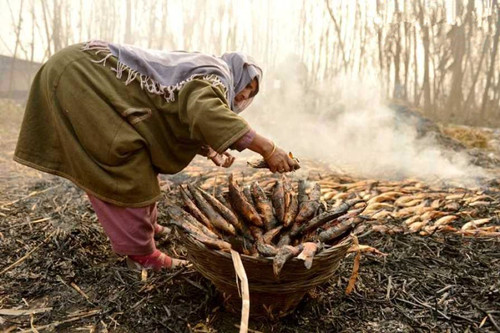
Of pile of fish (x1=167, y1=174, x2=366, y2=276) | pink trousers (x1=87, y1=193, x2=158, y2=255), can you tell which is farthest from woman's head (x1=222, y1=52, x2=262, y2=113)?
pink trousers (x1=87, y1=193, x2=158, y2=255)

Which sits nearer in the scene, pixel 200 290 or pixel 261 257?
pixel 261 257

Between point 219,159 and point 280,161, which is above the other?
point 280,161

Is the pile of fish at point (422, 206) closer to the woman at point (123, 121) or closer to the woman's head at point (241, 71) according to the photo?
the woman's head at point (241, 71)

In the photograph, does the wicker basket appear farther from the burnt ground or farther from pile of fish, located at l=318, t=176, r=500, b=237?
pile of fish, located at l=318, t=176, r=500, b=237

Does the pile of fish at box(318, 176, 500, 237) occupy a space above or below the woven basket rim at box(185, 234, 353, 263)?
below

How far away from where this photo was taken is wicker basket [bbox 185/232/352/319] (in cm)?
151

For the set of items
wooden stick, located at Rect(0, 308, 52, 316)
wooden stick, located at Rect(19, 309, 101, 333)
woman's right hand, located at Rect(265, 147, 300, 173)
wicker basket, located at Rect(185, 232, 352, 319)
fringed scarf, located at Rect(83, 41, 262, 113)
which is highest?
fringed scarf, located at Rect(83, 41, 262, 113)

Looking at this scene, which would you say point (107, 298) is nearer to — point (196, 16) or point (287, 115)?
point (287, 115)

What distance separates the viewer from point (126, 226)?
2211 millimetres

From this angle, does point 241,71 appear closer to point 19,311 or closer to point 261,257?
point 261,257

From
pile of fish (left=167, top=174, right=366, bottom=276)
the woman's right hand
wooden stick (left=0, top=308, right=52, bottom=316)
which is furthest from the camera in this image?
wooden stick (left=0, top=308, right=52, bottom=316)

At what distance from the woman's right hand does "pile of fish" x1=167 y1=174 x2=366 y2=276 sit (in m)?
0.26

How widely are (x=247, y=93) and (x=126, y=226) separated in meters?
1.08

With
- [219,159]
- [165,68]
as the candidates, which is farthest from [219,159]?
[165,68]
